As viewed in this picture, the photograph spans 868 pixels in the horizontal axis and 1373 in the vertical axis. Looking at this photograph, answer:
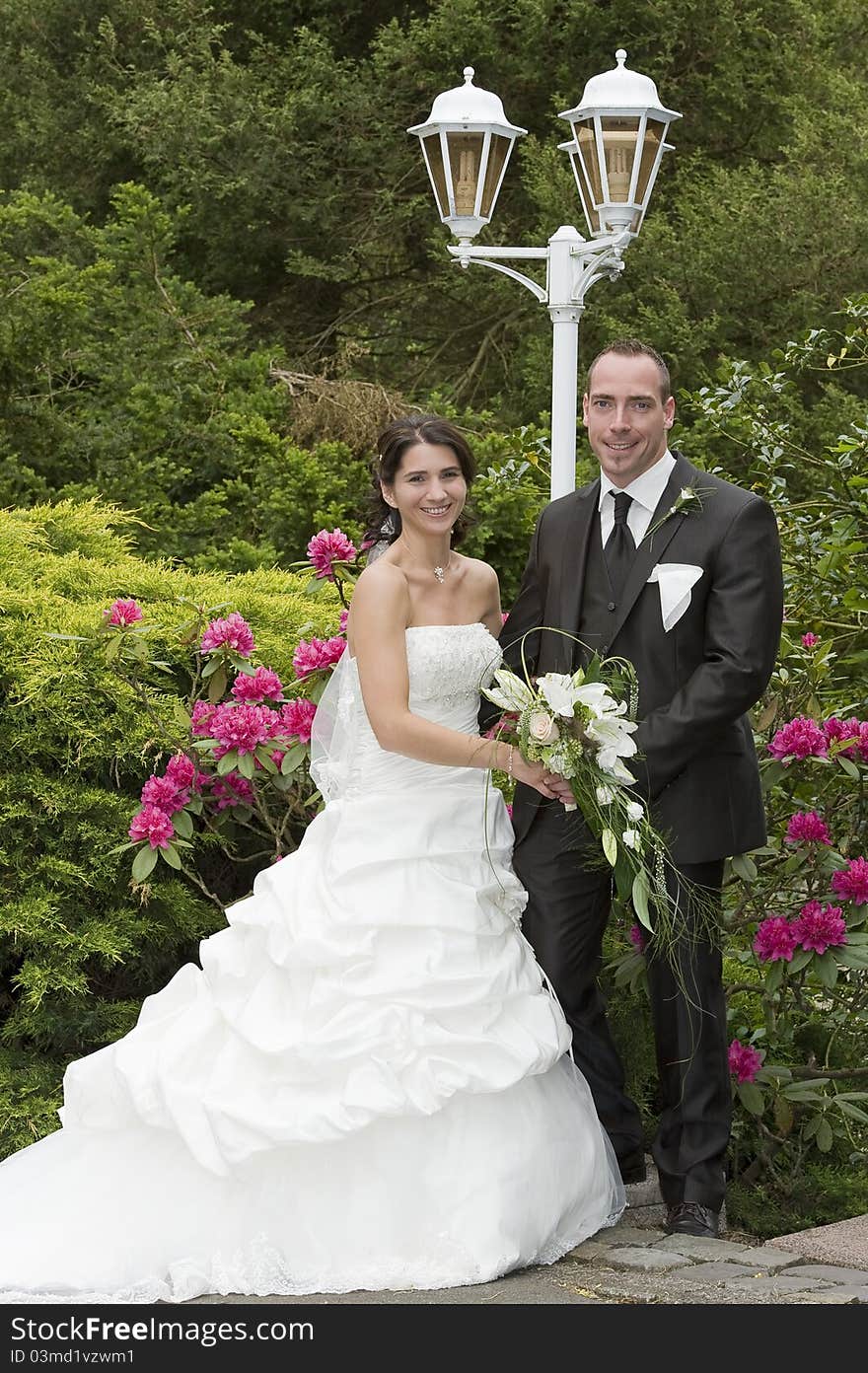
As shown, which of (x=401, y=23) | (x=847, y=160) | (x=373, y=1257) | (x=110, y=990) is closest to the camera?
A: (x=373, y=1257)

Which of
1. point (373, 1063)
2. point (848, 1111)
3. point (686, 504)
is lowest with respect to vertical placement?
point (848, 1111)

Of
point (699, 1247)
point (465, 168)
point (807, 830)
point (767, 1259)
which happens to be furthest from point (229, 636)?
point (465, 168)

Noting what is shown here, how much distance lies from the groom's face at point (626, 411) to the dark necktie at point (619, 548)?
7 cm

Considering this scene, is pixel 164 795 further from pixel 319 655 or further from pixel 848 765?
pixel 848 765

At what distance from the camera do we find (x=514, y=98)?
50.3 feet

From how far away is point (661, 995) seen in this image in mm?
3996

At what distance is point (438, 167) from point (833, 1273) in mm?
4614

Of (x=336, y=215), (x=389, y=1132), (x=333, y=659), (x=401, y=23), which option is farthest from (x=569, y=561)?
(x=401, y=23)

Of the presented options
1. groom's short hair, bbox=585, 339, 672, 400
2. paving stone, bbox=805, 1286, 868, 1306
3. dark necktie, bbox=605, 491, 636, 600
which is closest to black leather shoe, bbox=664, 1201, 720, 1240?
paving stone, bbox=805, 1286, 868, 1306

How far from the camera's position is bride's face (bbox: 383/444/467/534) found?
4012 millimetres

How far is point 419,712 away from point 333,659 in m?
0.61

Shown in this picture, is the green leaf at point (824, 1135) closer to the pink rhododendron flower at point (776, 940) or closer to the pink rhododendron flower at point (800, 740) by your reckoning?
the pink rhododendron flower at point (776, 940)

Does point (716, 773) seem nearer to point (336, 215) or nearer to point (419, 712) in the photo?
point (419, 712)

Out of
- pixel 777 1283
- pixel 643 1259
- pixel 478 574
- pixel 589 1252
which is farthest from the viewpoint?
pixel 478 574
